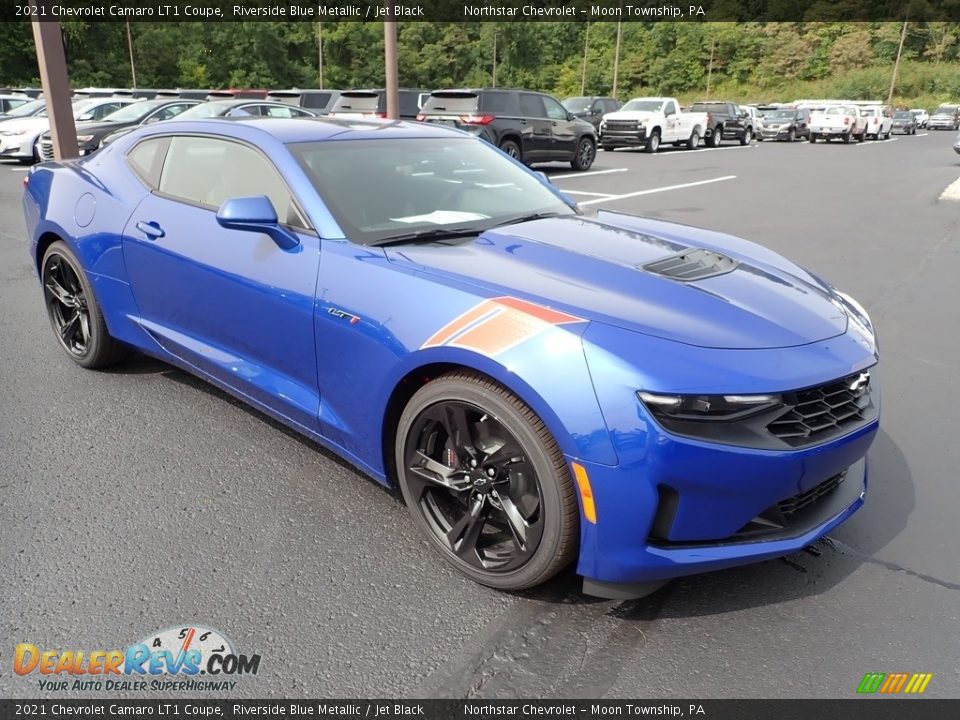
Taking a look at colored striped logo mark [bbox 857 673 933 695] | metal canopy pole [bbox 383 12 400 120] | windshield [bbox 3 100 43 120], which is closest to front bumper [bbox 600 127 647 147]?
metal canopy pole [bbox 383 12 400 120]

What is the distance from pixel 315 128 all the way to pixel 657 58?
88.2 meters

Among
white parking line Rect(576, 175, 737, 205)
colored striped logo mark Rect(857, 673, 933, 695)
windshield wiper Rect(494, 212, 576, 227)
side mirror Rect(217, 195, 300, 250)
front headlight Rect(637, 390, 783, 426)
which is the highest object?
side mirror Rect(217, 195, 300, 250)

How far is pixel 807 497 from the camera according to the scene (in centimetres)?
243

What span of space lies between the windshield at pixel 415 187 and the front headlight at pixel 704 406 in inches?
52.3

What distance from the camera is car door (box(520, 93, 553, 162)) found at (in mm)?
16125

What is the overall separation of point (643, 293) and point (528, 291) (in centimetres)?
39

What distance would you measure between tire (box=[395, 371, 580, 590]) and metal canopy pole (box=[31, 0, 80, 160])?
852 centimetres

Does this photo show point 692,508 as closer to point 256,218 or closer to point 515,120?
point 256,218

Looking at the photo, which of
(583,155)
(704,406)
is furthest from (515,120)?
(704,406)

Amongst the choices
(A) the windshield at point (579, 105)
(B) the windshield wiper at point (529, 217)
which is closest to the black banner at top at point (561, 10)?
(A) the windshield at point (579, 105)

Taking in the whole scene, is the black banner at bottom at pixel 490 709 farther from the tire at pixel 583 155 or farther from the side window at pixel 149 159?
the tire at pixel 583 155

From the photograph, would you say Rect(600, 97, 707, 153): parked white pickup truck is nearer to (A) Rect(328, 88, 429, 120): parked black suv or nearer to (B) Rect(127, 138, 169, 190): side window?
(A) Rect(328, 88, 429, 120): parked black suv

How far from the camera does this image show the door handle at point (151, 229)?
3574 mm

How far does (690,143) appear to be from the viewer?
26766mm
